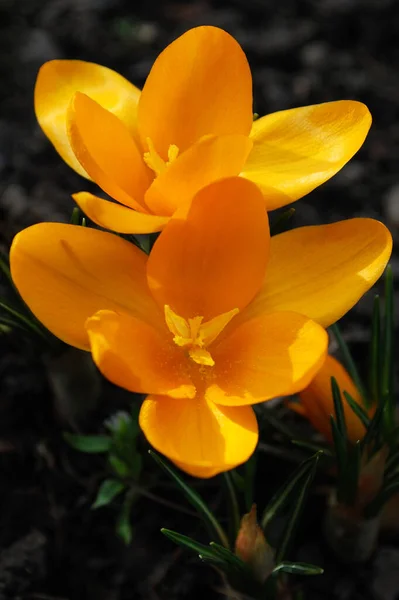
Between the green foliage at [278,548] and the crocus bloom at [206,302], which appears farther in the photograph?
the green foliage at [278,548]

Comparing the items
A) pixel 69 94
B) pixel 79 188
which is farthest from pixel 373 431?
pixel 79 188

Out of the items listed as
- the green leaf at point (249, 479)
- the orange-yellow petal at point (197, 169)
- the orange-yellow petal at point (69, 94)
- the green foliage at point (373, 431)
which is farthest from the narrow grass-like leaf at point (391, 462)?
the orange-yellow petal at point (69, 94)

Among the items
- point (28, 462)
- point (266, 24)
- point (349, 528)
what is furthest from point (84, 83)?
point (266, 24)

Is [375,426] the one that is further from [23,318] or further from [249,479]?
[23,318]

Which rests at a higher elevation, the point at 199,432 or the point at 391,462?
the point at 199,432

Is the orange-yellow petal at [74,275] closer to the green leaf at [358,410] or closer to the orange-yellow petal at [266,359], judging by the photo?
the orange-yellow petal at [266,359]

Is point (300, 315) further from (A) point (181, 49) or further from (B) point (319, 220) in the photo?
(B) point (319, 220)
